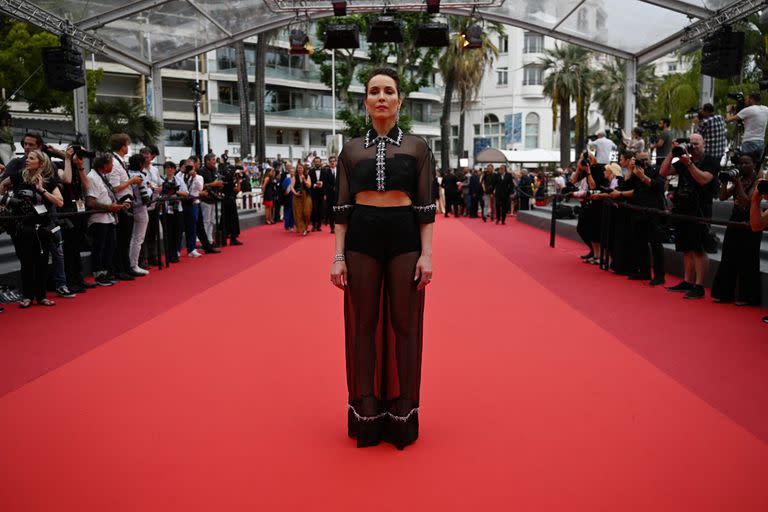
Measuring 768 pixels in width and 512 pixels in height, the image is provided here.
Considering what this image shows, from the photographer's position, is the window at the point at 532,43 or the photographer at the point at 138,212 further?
the window at the point at 532,43

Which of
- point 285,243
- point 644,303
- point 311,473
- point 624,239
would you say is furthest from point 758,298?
point 285,243

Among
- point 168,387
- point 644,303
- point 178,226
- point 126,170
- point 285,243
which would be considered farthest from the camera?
point 285,243

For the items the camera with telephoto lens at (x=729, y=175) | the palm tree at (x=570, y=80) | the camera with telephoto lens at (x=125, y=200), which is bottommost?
the camera with telephoto lens at (x=125, y=200)

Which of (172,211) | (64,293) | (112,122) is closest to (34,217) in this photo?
(64,293)

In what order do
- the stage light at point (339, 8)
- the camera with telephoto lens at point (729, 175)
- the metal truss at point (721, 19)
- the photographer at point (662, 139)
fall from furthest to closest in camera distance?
1. the stage light at point (339, 8)
2. the metal truss at point (721, 19)
3. the photographer at point (662, 139)
4. the camera with telephoto lens at point (729, 175)

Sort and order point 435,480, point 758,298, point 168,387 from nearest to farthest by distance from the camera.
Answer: point 435,480
point 168,387
point 758,298

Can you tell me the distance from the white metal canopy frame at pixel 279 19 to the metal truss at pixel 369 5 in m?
0.02

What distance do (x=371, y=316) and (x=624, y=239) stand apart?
269 inches

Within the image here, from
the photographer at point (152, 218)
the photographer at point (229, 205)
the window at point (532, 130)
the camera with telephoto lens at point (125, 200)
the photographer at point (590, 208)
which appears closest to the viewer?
the camera with telephoto lens at point (125, 200)

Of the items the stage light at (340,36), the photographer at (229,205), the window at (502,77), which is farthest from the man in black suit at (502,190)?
the window at (502,77)

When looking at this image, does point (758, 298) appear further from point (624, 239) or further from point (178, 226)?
point (178, 226)

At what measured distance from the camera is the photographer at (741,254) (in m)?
6.69

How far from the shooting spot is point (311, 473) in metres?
3.19

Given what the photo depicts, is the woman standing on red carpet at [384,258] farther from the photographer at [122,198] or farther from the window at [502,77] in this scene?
the window at [502,77]
